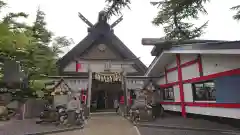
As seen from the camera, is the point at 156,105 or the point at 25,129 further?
the point at 156,105

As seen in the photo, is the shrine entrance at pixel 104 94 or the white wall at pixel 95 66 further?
the shrine entrance at pixel 104 94

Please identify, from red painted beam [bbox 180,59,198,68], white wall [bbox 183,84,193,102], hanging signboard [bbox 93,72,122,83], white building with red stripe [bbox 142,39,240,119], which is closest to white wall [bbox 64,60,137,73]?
hanging signboard [bbox 93,72,122,83]

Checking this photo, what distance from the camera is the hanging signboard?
38.9 feet

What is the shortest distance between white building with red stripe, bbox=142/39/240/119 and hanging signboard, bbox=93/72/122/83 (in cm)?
245

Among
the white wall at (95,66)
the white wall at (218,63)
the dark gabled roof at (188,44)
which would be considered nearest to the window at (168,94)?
the dark gabled roof at (188,44)

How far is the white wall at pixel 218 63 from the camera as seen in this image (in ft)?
18.0

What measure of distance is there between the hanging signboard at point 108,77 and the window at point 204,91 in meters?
5.36

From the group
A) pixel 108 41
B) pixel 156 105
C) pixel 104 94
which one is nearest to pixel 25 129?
pixel 156 105

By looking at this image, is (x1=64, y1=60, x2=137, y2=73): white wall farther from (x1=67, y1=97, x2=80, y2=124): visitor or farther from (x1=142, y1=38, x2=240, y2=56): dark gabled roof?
(x1=67, y1=97, x2=80, y2=124): visitor

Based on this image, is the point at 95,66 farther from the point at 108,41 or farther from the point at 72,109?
the point at 72,109

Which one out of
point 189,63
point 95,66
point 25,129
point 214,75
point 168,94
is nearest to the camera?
point 25,129

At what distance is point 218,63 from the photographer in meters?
6.21

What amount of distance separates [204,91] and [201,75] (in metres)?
0.66

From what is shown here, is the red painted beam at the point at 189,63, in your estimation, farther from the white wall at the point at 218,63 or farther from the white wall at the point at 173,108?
the white wall at the point at 173,108
